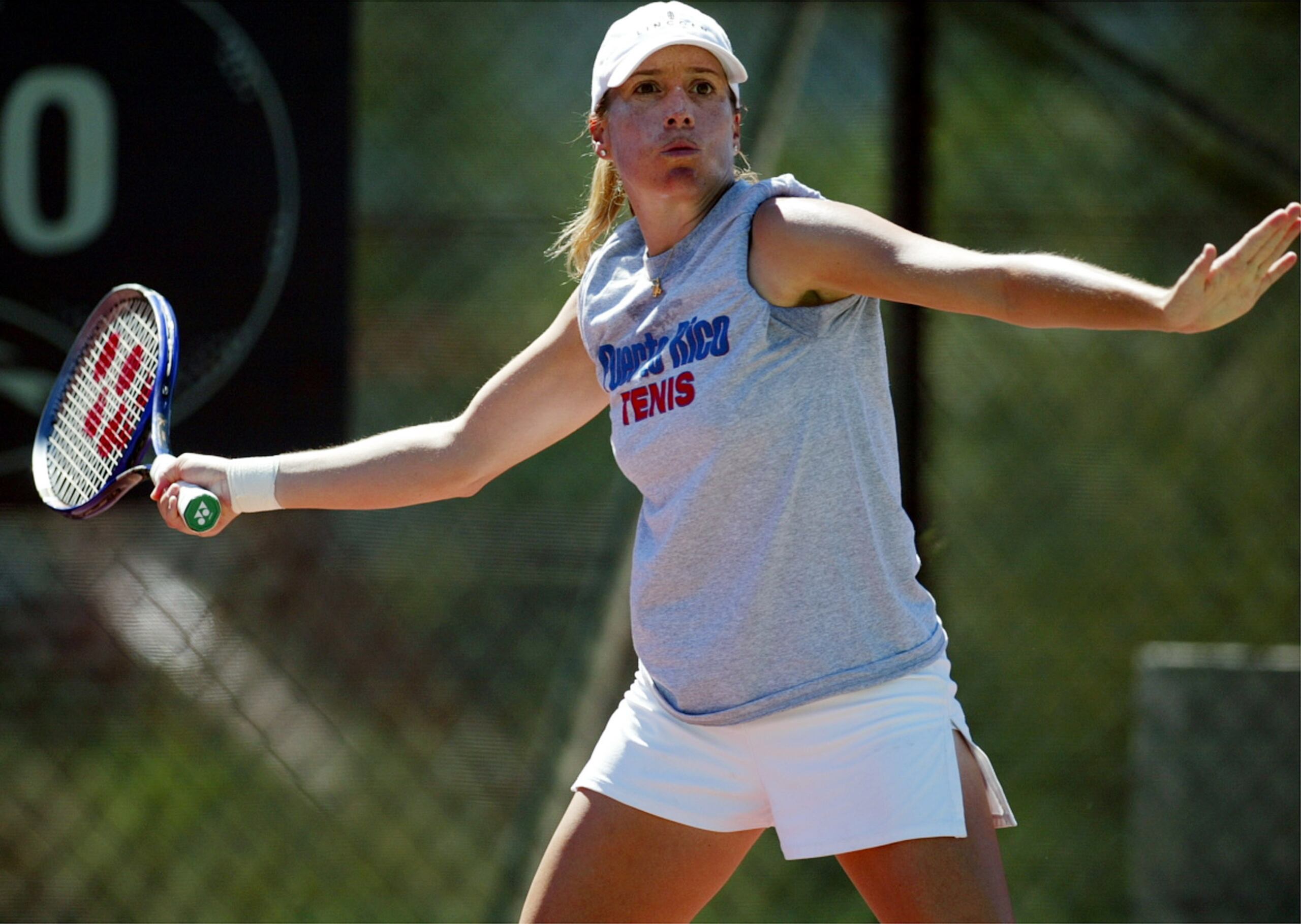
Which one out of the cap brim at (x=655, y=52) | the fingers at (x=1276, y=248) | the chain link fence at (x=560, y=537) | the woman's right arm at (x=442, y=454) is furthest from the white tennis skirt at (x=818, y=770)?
the chain link fence at (x=560, y=537)

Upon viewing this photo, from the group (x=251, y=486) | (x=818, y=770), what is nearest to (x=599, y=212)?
(x=251, y=486)

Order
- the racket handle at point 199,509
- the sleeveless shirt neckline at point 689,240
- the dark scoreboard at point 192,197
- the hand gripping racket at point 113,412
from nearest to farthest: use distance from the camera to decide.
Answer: the sleeveless shirt neckline at point 689,240 < the racket handle at point 199,509 < the hand gripping racket at point 113,412 < the dark scoreboard at point 192,197

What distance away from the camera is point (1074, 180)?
3471mm

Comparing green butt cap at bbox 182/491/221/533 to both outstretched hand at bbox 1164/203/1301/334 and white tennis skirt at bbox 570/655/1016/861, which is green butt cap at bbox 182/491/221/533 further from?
outstretched hand at bbox 1164/203/1301/334

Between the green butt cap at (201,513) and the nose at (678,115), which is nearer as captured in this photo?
the nose at (678,115)

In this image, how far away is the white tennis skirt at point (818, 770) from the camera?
6.51ft

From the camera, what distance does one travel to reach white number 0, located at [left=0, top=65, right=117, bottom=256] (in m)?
3.44

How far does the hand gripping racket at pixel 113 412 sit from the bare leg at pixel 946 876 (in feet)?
3.56

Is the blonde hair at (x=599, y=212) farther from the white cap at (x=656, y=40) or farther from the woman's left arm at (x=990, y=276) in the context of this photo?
the woman's left arm at (x=990, y=276)

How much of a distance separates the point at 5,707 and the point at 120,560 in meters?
0.42

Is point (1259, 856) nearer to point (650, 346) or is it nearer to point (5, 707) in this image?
point (650, 346)

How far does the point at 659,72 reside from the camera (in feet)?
7.11

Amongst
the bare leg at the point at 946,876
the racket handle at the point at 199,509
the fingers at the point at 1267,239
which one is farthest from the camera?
the racket handle at the point at 199,509

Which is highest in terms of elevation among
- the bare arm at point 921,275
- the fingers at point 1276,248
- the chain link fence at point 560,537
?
the bare arm at point 921,275
